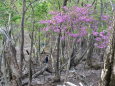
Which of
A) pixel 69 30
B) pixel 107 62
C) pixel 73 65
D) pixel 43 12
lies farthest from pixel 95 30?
pixel 107 62

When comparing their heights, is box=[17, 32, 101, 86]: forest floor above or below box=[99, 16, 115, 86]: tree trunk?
below

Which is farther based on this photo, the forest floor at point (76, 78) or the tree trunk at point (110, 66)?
the forest floor at point (76, 78)

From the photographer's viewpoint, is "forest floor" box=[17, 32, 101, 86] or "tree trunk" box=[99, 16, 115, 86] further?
"forest floor" box=[17, 32, 101, 86]

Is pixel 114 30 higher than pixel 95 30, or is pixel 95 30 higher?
pixel 114 30

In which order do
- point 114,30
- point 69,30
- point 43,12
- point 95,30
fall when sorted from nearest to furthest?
point 114,30, point 69,30, point 95,30, point 43,12

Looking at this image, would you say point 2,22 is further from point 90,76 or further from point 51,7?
point 90,76

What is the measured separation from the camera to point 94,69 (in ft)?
66.2

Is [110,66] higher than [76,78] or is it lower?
higher

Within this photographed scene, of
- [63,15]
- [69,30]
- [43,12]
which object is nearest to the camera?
[63,15]

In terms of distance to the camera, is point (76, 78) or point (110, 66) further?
point (76, 78)

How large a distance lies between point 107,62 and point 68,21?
981 cm

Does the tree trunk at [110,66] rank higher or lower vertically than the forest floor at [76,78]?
higher

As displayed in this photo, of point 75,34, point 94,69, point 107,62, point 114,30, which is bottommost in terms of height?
point 94,69

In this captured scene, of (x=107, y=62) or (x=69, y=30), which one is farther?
(x=69, y=30)
